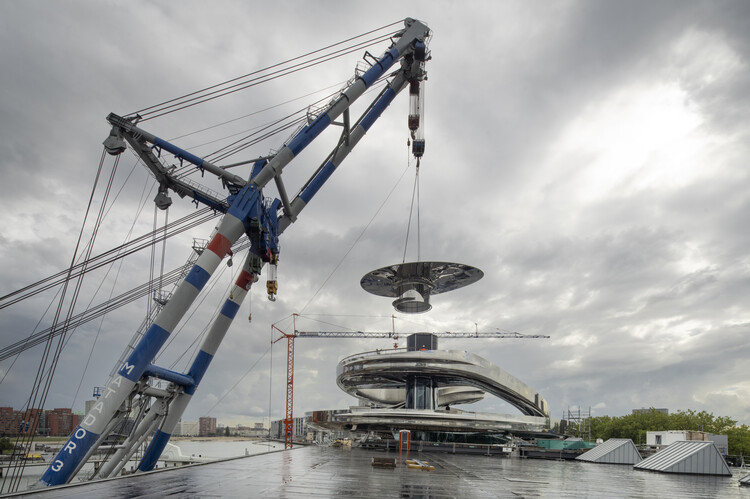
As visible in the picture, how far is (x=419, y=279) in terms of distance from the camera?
6506cm

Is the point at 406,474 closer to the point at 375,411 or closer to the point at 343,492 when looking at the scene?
the point at 343,492

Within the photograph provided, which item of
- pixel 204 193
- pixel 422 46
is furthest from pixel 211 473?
pixel 422 46

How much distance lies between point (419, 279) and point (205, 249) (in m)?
43.2

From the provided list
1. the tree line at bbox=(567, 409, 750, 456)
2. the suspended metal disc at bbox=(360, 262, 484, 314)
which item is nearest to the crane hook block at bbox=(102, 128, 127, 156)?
the suspended metal disc at bbox=(360, 262, 484, 314)

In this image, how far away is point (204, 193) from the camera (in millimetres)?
27969

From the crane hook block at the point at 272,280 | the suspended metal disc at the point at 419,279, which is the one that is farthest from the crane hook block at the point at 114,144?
the suspended metal disc at the point at 419,279

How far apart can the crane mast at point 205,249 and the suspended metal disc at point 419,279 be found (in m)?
31.3

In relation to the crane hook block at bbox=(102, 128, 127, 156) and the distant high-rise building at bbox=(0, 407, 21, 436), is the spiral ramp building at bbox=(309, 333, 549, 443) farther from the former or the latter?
the crane hook block at bbox=(102, 128, 127, 156)

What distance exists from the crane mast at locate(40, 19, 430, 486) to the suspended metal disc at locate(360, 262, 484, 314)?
3128 cm

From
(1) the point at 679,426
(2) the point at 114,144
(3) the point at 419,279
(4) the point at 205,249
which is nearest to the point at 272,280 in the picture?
(4) the point at 205,249

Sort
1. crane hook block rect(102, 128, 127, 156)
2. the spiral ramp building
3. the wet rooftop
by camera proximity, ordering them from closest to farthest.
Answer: the wet rooftop
crane hook block rect(102, 128, 127, 156)
the spiral ramp building

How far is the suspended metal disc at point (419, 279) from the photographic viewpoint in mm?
63562

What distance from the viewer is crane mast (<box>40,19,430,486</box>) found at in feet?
71.6

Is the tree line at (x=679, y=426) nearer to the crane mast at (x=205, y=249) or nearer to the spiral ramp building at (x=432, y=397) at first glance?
the spiral ramp building at (x=432, y=397)
